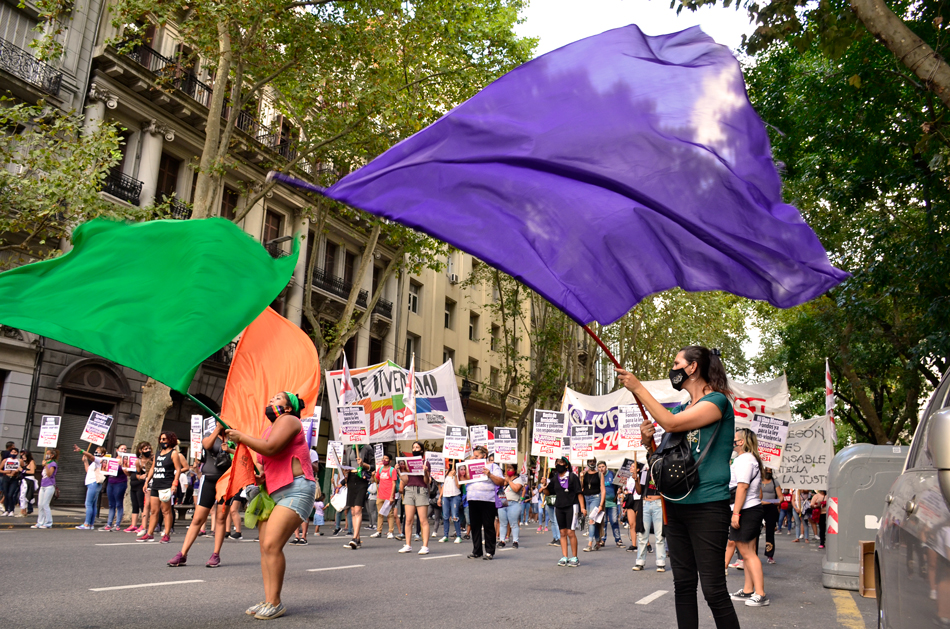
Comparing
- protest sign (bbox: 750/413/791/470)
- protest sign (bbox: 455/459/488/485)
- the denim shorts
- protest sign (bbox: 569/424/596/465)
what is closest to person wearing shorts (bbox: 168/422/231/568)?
the denim shorts

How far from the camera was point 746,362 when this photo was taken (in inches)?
1916

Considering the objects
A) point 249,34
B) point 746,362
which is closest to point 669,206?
point 249,34

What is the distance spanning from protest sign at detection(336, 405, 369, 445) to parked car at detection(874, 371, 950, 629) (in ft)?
46.0

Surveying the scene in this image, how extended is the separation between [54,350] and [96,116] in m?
6.68

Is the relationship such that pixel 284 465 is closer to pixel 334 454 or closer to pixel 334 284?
pixel 334 454

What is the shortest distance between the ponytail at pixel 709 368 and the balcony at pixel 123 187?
71.3ft

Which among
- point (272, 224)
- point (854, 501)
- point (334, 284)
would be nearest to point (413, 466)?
point (854, 501)

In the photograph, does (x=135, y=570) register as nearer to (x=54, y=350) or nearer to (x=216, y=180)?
(x=216, y=180)

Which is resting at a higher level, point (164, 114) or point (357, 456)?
point (164, 114)

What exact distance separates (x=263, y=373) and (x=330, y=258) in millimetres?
27537

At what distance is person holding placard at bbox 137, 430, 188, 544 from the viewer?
1294 cm

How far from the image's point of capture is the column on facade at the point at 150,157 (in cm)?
2423

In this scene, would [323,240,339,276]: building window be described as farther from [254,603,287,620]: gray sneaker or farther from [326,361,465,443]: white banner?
[254,603,287,620]: gray sneaker

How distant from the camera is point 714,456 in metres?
4.23
